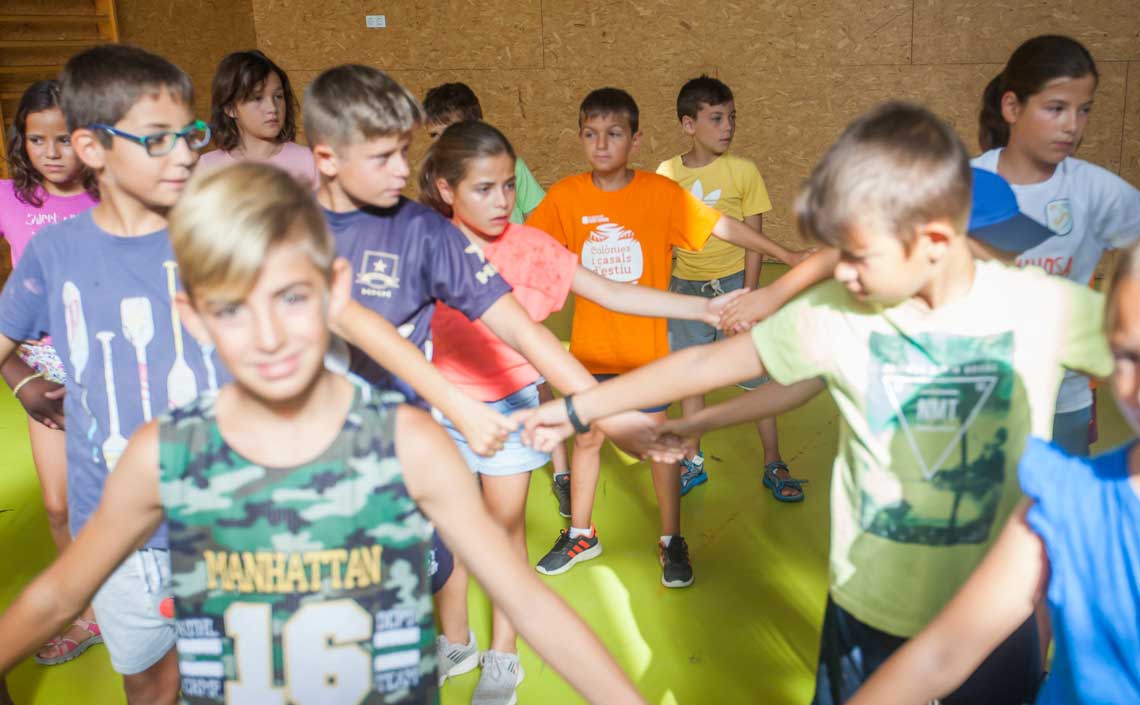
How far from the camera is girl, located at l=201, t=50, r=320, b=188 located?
3701 millimetres

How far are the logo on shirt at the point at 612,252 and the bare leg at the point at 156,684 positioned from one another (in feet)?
6.32

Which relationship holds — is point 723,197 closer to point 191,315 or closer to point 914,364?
point 914,364

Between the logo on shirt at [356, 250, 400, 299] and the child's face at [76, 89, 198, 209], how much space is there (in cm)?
43

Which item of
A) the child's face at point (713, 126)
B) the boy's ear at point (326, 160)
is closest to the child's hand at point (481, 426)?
the boy's ear at point (326, 160)

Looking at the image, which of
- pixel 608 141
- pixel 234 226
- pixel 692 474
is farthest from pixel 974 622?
pixel 692 474

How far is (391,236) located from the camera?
2.14 meters

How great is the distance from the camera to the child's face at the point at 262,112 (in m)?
3.73

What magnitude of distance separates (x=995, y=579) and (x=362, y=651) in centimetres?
89

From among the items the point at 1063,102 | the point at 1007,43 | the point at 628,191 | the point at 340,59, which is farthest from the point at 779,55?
the point at 1063,102

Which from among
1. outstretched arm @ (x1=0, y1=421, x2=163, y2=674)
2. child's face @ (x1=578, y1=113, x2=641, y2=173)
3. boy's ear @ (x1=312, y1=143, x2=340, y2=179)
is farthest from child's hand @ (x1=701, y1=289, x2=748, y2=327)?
outstretched arm @ (x1=0, y1=421, x2=163, y2=674)

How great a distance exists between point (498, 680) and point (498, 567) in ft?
4.86

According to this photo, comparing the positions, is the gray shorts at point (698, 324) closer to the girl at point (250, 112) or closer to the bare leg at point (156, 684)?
the girl at point (250, 112)

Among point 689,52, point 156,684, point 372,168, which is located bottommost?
point 156,684

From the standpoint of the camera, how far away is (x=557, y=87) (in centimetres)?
891
